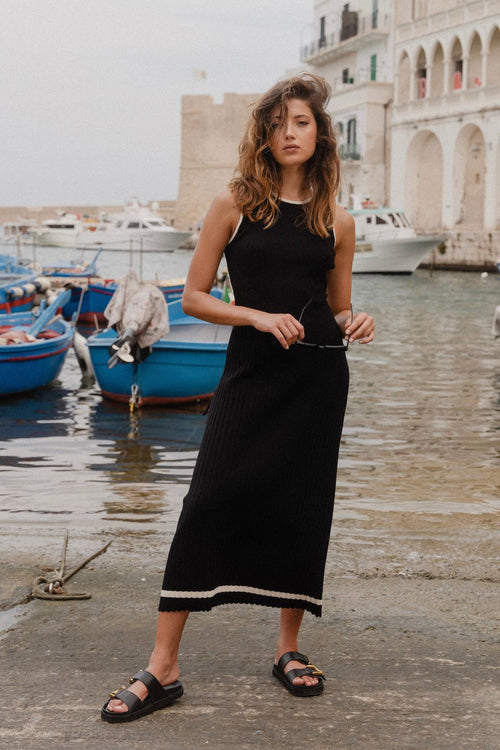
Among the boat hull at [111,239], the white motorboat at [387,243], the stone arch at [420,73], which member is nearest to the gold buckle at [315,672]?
the white motorboat at [387,243]

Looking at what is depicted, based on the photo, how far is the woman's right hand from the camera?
2654 mm

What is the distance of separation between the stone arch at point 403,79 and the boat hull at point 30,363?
3674cm

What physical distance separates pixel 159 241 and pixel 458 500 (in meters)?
56.2

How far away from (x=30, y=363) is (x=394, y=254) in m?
27.2

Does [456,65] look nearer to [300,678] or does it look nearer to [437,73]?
[437,73]

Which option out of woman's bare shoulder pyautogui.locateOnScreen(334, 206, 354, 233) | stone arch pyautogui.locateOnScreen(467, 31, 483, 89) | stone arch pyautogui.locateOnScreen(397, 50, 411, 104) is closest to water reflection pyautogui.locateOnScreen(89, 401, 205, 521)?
woman's bare shoulder pyautogui.locateOnScreen(334, 206, 354, 233)

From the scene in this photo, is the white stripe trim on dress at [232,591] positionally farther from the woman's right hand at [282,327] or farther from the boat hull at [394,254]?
the boat hull at [394,254]

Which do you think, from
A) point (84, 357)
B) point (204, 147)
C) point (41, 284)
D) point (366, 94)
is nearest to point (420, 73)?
point (366, 94)

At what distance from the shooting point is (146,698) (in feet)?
8.72


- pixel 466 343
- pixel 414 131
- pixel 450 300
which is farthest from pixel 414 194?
pixel 466 343

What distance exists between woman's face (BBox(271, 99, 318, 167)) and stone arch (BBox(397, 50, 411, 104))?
45202 millimetres

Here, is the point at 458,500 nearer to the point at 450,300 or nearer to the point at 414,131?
the point at 450,300

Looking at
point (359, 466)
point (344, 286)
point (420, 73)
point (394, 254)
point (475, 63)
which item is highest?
point (420, 73)

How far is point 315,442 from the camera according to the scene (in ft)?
9.32
